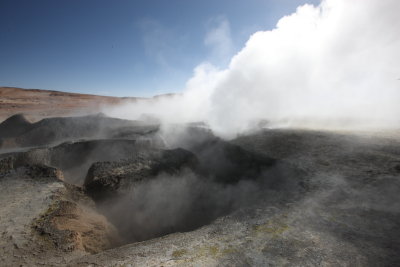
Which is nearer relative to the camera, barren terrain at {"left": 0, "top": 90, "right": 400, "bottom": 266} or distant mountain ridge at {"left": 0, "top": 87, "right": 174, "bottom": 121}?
barren terrain at {"left": 0, "top": 90, "right": 400, "bottom": 266}

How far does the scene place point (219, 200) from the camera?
5.06m

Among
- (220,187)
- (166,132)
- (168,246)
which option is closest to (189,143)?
(166,132)

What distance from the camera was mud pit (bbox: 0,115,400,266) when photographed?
2.22 m

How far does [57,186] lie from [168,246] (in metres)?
2.81

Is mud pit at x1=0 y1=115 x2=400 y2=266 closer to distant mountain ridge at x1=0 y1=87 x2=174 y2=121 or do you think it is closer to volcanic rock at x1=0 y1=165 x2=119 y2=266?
volcanic rock at x1=0 y1=165 x2=119 y2=266

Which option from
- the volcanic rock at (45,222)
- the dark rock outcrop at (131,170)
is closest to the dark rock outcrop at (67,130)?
the dark rock outcrop at (131,170)

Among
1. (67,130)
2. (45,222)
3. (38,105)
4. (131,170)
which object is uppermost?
(38,105)

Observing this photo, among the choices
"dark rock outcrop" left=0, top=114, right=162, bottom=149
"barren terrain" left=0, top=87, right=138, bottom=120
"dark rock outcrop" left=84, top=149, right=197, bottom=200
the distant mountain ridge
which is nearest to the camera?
"dark rock outcrop" left=84, top=149, right=197, bottom=200

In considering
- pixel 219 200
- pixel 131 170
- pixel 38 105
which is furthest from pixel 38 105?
pixel 219 200

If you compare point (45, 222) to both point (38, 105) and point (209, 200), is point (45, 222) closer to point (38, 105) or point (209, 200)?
point (209, 200)

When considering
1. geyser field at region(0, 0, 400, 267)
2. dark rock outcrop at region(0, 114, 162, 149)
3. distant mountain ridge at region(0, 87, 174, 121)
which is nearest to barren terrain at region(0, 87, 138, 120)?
distant mountain ridge at region(0, 87, 174, 121)

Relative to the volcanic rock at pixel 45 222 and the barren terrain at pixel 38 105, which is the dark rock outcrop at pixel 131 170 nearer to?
the volcanic rock at pixel 45 222

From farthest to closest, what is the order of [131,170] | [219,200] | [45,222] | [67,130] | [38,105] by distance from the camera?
[38,105] < [67,130] < [131,170] < [219,200] < [45,222]

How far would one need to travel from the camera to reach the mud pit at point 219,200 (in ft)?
7.30
